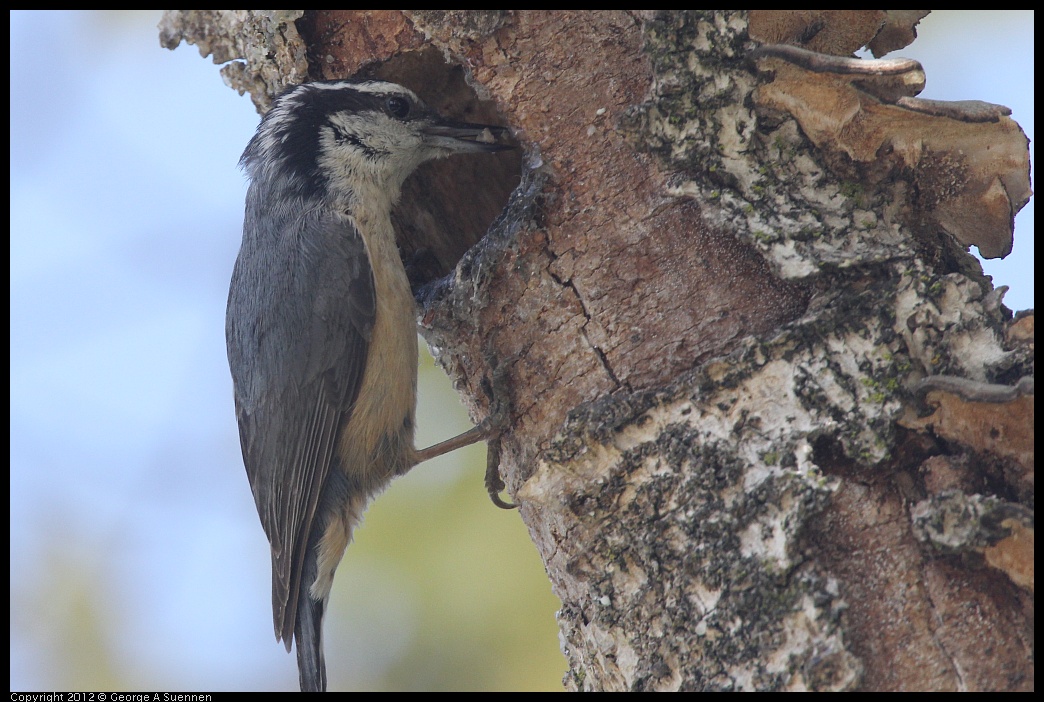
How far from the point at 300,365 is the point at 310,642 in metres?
0.84

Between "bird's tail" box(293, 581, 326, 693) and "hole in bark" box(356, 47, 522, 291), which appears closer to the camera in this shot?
"bird's tail" box(293, 581, 326, 693)

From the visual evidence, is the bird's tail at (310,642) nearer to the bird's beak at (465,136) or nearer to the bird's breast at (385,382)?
the bird's breast at (385,382)

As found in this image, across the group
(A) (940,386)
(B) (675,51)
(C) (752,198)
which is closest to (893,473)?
(A) (940,386)

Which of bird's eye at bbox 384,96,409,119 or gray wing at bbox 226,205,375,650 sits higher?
bird's eye at bbox 384,96,409,119

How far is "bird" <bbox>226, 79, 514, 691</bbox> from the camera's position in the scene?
2850 mm

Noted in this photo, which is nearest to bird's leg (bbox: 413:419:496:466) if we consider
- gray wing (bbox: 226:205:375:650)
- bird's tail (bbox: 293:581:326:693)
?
gray wing (bbox: 226:205:375:650)

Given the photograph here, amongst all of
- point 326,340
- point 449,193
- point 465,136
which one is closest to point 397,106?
point 465,136

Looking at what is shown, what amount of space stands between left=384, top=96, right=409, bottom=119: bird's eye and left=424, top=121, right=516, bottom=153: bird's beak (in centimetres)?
9

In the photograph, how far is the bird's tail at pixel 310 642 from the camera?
2770mm

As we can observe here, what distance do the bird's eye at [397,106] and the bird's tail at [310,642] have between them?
4.87 ft

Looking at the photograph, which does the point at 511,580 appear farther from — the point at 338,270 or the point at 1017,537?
the point at 1017,537

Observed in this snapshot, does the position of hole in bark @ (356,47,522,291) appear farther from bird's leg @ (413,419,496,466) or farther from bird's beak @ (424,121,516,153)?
bird's leg @ (413,419,496,466)

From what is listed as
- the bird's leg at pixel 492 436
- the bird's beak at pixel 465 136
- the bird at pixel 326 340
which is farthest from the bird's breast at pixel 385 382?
the bird's beak at pixel 465 136

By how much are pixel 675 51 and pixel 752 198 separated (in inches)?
15.0
